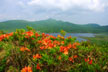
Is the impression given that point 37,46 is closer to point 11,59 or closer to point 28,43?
point 28,43

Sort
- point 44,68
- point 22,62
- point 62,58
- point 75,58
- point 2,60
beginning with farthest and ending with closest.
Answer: point 2,60 → point 22,62 → point 75,58 → point 44,68 → point 62,58

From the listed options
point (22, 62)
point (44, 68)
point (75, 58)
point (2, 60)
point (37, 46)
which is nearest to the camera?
point (44, 68)

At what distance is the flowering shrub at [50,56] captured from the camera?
2.14 metres

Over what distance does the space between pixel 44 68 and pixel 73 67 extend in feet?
2.19

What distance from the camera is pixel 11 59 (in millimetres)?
2871

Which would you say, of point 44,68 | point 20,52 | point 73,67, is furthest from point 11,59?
point 73,67

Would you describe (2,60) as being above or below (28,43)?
below

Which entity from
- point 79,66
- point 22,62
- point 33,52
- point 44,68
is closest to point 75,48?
point 79,66

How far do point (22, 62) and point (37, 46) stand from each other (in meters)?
0.72

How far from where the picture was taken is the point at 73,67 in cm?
220

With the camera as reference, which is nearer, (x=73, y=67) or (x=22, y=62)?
(x=73, y=67)

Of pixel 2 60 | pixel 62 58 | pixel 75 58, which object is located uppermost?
pixel 62 58

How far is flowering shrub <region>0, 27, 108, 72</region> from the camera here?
2138 mm

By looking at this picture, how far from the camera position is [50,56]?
2.25m
